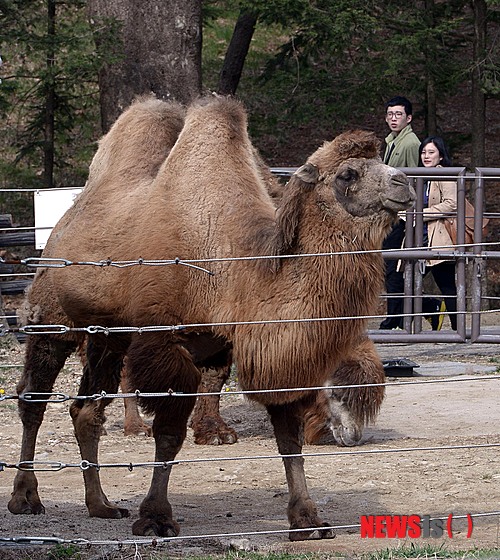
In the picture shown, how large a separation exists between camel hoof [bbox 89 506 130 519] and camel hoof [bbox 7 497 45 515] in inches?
12.1

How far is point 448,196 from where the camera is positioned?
37.0 feet

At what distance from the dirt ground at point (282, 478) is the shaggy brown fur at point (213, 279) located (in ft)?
1.02

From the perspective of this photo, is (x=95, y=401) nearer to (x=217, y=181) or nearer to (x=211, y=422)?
(x=217, y=181)

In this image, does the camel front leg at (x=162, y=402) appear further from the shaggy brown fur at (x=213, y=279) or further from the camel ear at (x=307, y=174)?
the camel ear at (x=307, y=174)

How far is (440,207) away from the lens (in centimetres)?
1118

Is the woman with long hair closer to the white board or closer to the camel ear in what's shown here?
the white board

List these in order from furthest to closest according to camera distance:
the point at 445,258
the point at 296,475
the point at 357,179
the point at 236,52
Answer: the point at 236,52
the point at 445,258
the point at 296,475
the point at 357,179

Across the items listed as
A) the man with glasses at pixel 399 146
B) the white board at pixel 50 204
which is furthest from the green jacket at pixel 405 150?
the white board at pixel 50 204

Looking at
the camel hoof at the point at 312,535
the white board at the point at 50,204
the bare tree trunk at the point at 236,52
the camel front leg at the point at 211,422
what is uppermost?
the bare tree trunk at the point at 236,52

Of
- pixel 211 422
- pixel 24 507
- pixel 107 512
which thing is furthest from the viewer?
pixel 211 422

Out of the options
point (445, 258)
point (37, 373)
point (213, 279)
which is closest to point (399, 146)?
point (445, 258)

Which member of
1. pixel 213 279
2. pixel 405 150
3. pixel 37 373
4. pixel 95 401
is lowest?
pixel 95 401

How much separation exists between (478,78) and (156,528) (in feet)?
36.6

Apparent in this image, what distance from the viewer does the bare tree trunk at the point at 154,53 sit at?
447 inches
